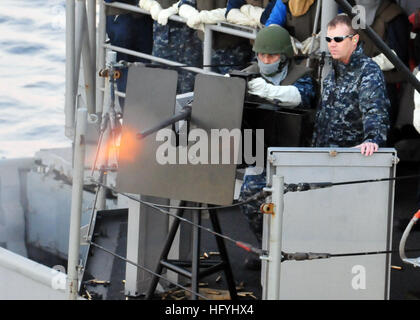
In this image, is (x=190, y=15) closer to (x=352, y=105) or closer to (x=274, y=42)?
(x=274, y=42)

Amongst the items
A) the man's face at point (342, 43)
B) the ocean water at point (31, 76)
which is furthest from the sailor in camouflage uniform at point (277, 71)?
the ocean water at point (31, 76)

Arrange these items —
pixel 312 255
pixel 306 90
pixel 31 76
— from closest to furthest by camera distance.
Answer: pixel 312 255
pixel 306 90
pixel 31 76

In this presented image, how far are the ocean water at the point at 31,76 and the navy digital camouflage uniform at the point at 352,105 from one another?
13.5 meters

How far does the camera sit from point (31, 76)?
2194 centimetres

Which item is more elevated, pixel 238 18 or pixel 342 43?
pixel 238 18

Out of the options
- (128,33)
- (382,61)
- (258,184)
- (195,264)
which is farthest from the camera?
(128,33)

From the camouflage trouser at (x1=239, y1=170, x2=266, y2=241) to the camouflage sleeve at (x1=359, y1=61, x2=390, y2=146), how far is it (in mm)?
689

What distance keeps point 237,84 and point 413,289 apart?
166cm

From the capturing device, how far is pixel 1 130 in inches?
753

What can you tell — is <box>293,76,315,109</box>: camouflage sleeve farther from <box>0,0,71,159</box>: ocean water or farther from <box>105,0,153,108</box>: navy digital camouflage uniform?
<box>0,0,71,159</box>: ocean water

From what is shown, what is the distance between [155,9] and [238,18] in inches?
45.2

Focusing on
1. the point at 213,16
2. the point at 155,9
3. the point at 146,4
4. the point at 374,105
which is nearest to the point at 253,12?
the point at 213,16

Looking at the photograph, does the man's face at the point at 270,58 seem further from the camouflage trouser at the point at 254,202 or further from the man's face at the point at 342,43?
the camouflage trouser at the point at 254,202
